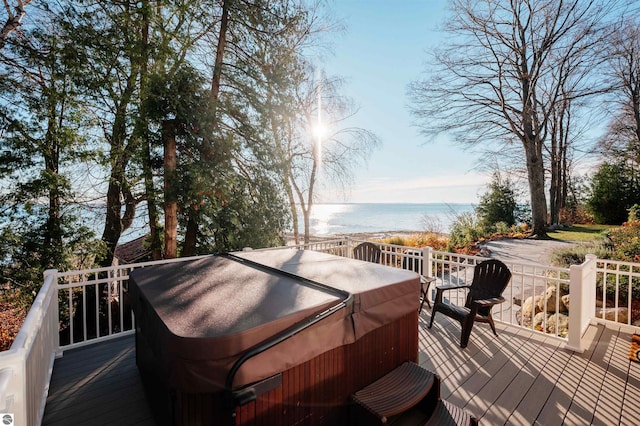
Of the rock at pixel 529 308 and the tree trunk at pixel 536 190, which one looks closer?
the rock at pixel 529 308

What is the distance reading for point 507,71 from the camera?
11.1 m

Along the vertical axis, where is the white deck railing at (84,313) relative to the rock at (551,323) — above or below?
above

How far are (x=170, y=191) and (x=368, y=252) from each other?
3886mm

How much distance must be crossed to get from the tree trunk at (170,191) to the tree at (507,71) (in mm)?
9193

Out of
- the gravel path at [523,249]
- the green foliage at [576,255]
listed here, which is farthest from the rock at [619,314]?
the gravel path at [523,249]

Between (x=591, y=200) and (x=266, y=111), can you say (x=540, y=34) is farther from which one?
(x=266, y=111)

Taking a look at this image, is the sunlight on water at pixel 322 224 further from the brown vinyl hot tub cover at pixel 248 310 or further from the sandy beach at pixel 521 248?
the brown vinyl hot tub cover at pixel 248 310

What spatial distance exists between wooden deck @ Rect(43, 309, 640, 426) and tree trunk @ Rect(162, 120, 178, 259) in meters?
2.49

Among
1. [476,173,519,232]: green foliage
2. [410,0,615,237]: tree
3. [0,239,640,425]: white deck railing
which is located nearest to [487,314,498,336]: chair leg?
[0,239,640,425]: white deck railing

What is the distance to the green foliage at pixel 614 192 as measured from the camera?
1255cm

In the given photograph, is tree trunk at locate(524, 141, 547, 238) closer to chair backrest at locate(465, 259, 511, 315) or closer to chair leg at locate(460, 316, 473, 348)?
chair backrest at locate(465, 259, 511, 315)

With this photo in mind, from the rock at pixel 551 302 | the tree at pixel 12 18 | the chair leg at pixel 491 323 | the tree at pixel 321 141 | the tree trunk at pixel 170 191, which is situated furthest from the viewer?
the tree at pixel 321 141

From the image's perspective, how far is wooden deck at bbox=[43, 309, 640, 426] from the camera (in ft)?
7.61

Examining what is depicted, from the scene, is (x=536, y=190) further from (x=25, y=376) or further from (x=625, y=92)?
(x=25, y=376)
